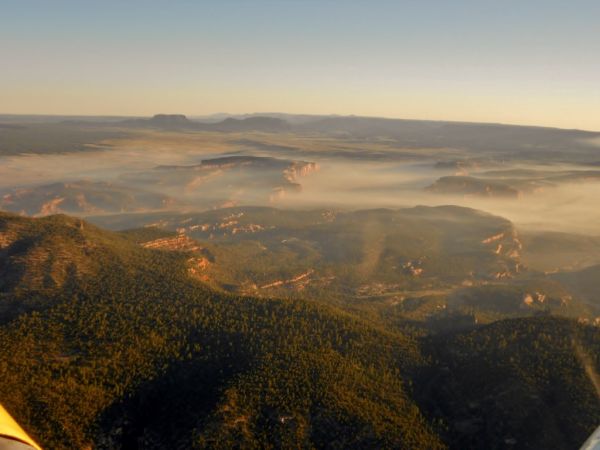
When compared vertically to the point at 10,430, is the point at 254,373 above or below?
below

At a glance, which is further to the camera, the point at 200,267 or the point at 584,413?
the point at 200,267

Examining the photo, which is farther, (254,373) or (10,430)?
(254,373)

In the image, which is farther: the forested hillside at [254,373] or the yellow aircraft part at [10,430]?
the forested hillside at [254,373]

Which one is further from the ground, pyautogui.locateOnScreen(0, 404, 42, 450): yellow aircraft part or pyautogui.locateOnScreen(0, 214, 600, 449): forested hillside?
pyautogui.locateOnScreen(0, 404, 42, 450): yellow aircraft part

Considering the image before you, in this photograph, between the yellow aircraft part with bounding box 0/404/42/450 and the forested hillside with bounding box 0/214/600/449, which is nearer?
the yellow aircraft part with bounding box 0/404/42/450

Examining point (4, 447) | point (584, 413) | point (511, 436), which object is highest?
point (4, 447)

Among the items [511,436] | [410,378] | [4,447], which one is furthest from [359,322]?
[4,447]

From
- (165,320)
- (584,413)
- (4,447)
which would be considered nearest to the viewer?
(4,447)

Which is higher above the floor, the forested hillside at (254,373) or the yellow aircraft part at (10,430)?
the yellow aircraft part at (10,430)

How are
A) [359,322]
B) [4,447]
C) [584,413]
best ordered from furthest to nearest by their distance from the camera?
[359,322] < [584,413] < [4,447]

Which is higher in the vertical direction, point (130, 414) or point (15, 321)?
point (15, 321)

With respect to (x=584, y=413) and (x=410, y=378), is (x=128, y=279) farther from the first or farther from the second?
(x=584, y=413)
